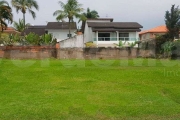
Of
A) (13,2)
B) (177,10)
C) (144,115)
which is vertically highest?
(13,2)

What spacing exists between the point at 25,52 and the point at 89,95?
12522mm

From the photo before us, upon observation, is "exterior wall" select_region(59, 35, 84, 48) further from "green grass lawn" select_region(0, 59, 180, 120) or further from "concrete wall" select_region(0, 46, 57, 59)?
"green grass lawn" select_region(0, 59, 180, 120)

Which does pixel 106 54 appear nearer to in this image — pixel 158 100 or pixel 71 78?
pixel 71 78

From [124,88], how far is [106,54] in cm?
1277

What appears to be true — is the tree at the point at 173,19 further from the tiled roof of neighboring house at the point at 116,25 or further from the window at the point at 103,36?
the window at the point at 103,36

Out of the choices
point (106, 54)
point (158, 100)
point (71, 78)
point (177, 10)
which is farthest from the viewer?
point (177, 10)

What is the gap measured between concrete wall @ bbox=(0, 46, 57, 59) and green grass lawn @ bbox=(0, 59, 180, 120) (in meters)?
7.93

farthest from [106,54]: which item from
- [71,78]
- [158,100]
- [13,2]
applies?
[13,2]

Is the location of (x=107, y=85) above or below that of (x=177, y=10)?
below

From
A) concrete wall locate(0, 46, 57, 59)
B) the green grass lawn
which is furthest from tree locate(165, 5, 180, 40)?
the green grass lawn

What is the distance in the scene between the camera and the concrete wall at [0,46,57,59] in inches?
734

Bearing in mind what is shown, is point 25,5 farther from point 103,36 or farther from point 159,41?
point 159,41

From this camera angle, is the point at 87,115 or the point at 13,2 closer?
the point at 87,115

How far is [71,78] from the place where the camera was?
31.7 ft
